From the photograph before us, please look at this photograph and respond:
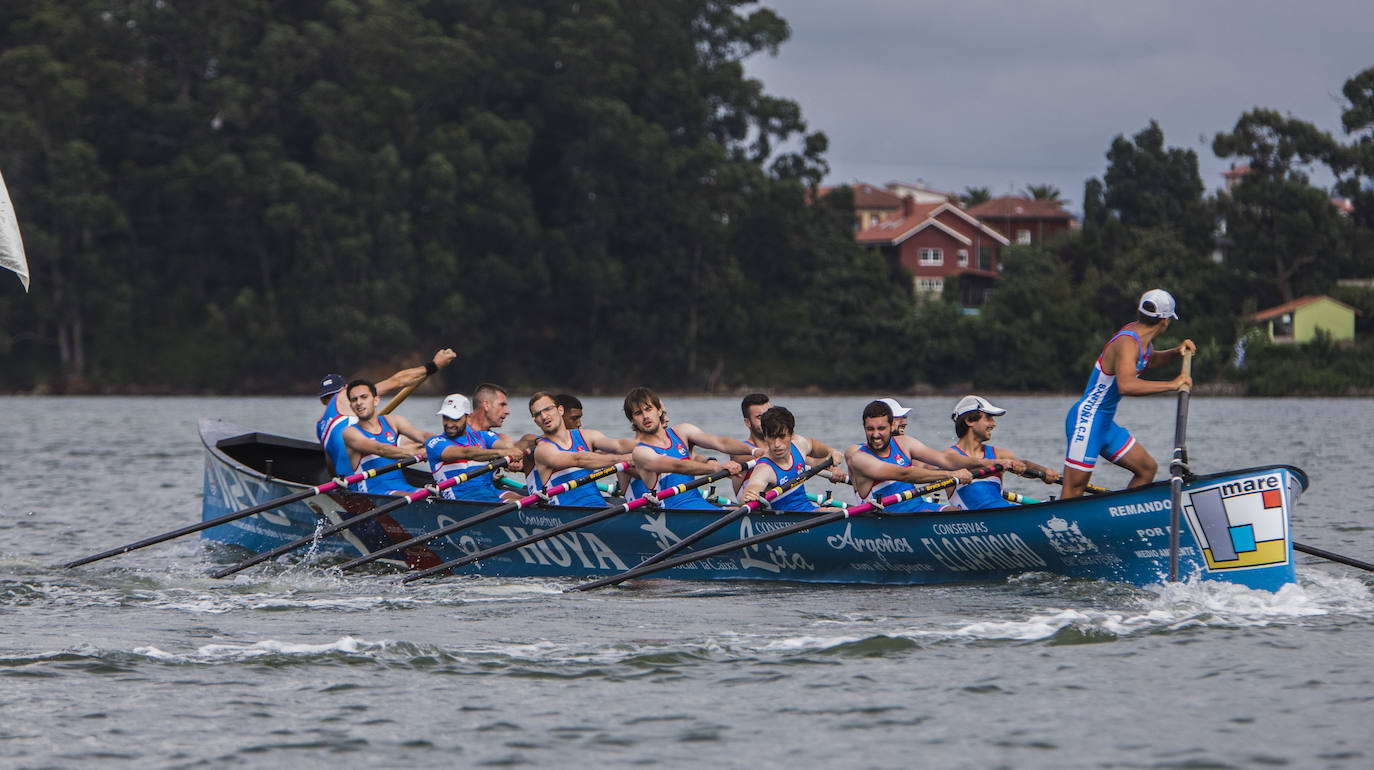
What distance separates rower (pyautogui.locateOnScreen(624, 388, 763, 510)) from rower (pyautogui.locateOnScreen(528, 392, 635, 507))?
279 millimetres

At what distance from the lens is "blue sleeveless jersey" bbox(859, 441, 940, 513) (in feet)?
36.7

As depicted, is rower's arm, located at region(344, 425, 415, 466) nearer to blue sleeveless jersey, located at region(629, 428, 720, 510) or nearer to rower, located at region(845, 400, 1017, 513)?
blue sleeveless jersey, located at region(629, 428, 720, 510)

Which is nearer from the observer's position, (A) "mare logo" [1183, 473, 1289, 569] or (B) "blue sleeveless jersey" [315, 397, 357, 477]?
(A) "mare logo" [1183, 473, 1289, 569]

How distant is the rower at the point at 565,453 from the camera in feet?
40.8

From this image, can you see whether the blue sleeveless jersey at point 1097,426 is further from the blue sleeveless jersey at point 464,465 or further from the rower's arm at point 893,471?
the blue sleeveless jersey at point 464,465

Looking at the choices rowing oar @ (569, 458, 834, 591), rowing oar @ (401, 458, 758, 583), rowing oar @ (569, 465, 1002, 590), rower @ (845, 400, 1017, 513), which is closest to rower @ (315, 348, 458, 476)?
rowing oar @ (401, 458, 758, 583)

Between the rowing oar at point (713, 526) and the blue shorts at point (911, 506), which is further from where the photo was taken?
the blue shorts at point (911, 506)

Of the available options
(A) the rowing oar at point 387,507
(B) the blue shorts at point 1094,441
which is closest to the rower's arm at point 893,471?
(B) the blue shorts at point 1094,441

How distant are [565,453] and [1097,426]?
4284mm

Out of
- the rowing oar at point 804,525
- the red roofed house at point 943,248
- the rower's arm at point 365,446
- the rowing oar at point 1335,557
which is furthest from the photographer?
the red roofed house at point 943,248

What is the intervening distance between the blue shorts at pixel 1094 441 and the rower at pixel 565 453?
3.53 m

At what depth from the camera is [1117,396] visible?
10500mm

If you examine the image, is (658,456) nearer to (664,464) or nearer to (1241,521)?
(664,464)

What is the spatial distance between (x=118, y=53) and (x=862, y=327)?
3123 centimetres
